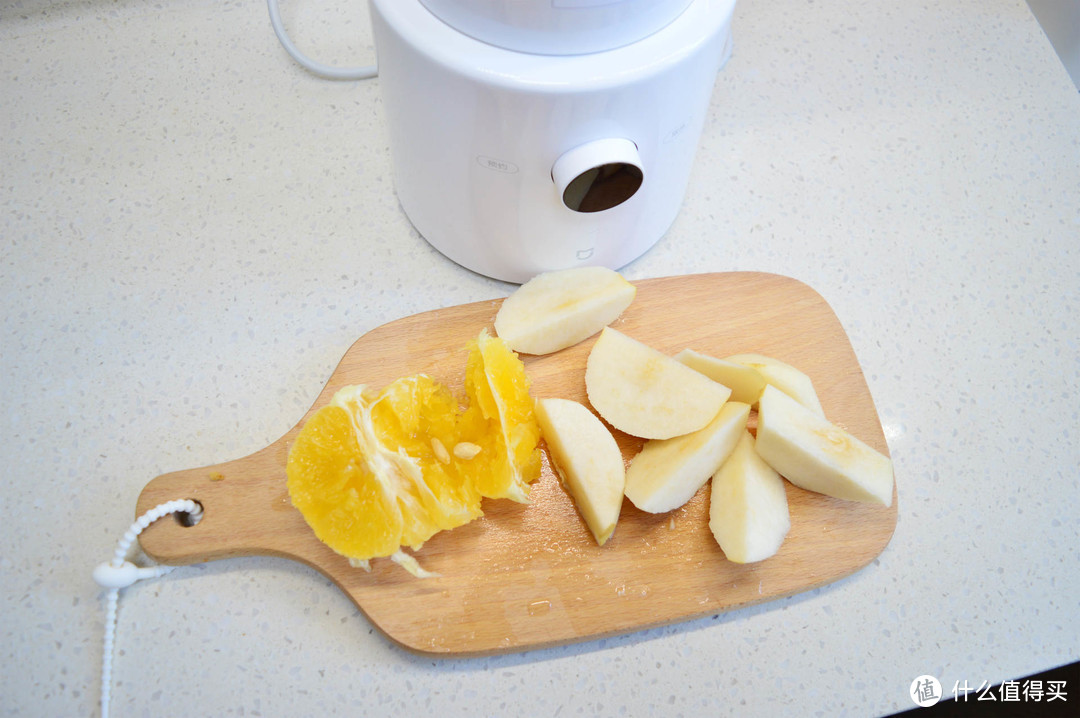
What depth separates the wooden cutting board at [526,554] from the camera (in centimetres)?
73

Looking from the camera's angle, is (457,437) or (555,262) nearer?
(457,437)

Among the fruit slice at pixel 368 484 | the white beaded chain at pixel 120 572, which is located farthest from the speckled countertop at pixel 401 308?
the fruit slice at pixel 368 484

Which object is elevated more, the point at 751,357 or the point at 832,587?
the point at 751,357

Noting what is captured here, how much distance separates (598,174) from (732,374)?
0.25 meters

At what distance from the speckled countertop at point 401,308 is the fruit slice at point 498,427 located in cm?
18

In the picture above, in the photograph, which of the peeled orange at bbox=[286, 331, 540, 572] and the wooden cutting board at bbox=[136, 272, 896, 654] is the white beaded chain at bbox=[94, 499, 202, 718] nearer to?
the wooden cutting board at bbox=[136, 272, 896, 654]

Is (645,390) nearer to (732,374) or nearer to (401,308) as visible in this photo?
(732,374)

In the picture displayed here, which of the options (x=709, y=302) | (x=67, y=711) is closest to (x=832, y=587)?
(x=709, y=302)

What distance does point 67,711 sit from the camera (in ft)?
2.33

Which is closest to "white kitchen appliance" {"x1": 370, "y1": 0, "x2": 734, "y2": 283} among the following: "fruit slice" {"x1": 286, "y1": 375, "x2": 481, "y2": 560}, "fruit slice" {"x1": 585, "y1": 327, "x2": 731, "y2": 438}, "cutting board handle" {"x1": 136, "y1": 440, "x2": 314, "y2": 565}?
"fruit slice" {"x1": 585, "y1": 327, "x2": 731, "y2": 438}

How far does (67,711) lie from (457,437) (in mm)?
440

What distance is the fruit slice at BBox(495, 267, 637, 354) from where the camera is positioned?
816mm

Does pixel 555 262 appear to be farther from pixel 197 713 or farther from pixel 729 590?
pixel 197 713

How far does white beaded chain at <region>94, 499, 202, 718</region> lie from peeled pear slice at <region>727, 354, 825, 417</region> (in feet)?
1.92
